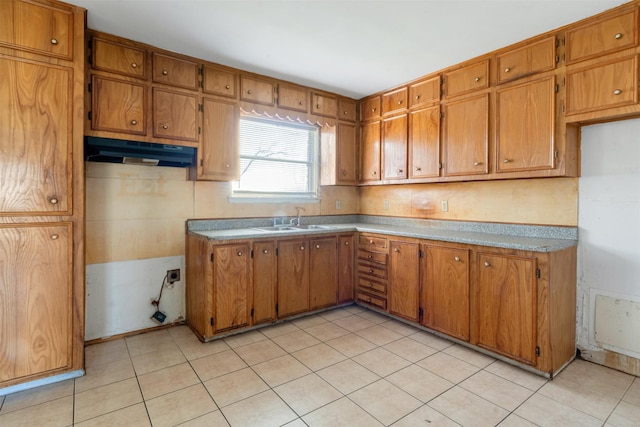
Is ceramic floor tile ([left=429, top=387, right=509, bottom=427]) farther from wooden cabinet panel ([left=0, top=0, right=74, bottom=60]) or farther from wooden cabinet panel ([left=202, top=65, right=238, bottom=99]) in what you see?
wooden cabinet panel ([left=0, top=0, right=74, bottom=60])

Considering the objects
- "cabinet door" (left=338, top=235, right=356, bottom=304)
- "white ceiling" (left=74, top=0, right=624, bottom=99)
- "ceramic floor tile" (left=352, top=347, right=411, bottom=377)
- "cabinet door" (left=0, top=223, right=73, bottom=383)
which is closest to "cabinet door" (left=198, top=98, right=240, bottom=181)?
"white ceiling" (left=74, top=0, right=624, bottom=99)

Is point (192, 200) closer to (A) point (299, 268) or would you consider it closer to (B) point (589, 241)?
(A) point (299, 268)

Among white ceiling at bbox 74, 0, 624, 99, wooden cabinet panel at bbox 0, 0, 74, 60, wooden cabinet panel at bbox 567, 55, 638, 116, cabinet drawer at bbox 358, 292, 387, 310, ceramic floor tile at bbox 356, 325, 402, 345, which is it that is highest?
white ceiling at bbox 74, 0, 624, 99

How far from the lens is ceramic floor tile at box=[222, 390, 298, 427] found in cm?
184

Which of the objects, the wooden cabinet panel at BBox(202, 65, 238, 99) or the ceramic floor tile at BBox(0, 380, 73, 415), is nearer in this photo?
the ceramic floor tile at BBox(0, 380, 73, 415)

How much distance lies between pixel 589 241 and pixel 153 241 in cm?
359

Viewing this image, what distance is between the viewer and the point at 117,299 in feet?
9.50

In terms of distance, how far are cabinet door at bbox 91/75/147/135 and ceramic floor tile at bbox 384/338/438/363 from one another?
107 inches

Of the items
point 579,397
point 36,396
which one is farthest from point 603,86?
point 36,396

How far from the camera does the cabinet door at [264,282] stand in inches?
120

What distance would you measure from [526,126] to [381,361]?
6.97 feet

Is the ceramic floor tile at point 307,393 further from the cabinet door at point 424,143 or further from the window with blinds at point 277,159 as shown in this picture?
the cabinet door at point 424,143

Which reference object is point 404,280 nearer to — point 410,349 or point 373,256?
point 373,256

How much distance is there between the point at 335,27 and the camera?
243cm
